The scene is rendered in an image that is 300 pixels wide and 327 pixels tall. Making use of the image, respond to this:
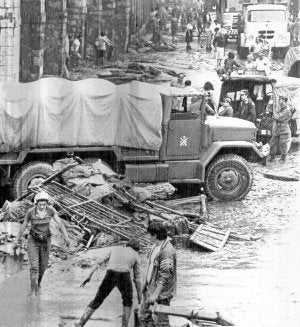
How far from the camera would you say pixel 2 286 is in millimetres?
9242

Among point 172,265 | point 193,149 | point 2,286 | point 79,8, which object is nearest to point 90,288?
point 2,286

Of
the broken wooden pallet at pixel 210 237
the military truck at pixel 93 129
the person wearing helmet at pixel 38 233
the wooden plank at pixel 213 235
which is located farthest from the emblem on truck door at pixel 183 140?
the person wearing helmet at pixel 38 233

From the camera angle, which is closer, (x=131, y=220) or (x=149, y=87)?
(x=131, y=220)

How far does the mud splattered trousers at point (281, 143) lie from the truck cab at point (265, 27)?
821mm

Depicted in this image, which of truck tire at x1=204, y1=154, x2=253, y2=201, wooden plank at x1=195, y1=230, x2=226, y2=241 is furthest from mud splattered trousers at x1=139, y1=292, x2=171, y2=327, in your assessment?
truck tire at x1=204, y1=154, x2=253, y2=201

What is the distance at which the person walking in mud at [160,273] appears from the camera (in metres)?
8.09

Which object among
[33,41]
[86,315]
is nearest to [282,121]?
[33,41]

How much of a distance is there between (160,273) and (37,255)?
1.26 meters

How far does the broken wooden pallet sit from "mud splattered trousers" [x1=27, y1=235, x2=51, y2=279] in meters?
1.49

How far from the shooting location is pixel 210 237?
10.3 metres

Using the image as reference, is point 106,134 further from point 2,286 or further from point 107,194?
point 2,286

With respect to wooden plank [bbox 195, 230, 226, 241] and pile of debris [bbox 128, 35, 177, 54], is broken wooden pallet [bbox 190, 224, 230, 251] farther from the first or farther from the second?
pile of debris [bbox 128, 35, 177, 54]

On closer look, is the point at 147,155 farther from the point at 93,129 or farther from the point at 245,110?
the point at 245,110

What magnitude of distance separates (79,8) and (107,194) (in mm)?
1879
